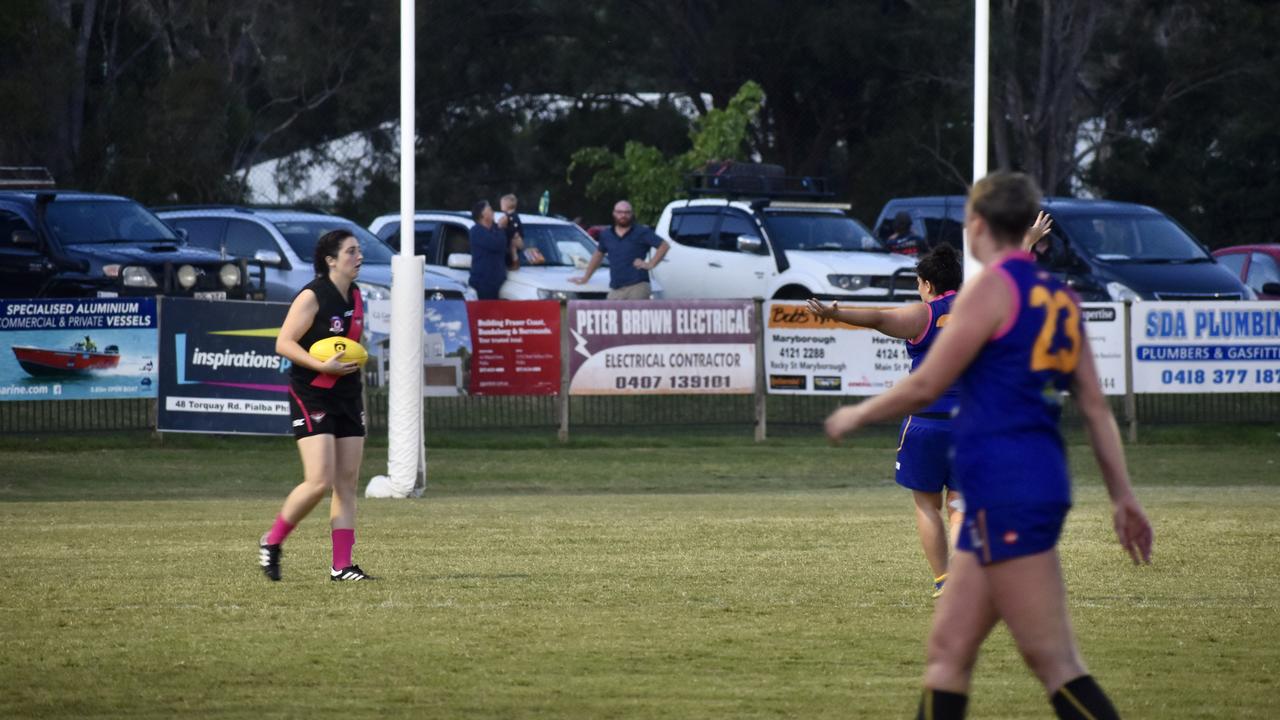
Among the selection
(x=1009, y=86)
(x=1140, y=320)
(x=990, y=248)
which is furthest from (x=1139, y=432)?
(x=990, y=248)

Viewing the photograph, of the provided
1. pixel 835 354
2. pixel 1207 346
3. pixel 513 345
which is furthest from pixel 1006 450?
pixel 1207 346

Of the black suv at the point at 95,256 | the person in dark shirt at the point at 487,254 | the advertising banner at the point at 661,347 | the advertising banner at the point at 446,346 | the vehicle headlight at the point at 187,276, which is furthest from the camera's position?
the person in dark shirt at the point at 487,254

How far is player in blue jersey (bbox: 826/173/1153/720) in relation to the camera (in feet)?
17.5

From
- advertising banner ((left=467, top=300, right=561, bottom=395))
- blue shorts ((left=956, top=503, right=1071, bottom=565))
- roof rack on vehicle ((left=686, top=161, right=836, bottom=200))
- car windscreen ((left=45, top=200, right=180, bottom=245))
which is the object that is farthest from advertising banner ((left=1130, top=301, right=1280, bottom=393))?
blue shorts ((left=956, top=503, right=1071, bottom=565))

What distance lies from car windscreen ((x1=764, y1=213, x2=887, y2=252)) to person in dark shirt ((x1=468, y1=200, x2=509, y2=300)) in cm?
375

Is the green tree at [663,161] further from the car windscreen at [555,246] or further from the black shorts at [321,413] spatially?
the black shorts at [321,413]

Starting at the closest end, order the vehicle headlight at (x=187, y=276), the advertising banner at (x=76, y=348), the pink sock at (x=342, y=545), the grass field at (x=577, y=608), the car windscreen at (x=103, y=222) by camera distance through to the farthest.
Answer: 1. the grass field at (x=577, y=608)
2. the pink sock at (x=342, y=545)
3. the advertising banner at (x=76, y=348)
4. the vehicle headlight at (x=187, y=276)
5. the car windscreen at (x=103, y=222)

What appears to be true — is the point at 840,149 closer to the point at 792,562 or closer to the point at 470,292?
the point at 470,292

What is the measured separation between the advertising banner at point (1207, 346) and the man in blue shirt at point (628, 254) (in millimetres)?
6057

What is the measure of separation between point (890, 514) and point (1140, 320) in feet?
24.6

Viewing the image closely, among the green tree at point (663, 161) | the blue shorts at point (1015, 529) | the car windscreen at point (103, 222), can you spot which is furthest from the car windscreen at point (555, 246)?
the blue shorts at point (1015, 529)

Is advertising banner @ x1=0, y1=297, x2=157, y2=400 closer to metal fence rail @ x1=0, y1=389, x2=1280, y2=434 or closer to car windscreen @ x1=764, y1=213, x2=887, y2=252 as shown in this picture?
metal fence rail @ x1=0, y1=389, x2=1280, y2=434

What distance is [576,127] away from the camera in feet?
143

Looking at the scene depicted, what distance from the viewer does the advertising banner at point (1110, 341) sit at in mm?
21250
